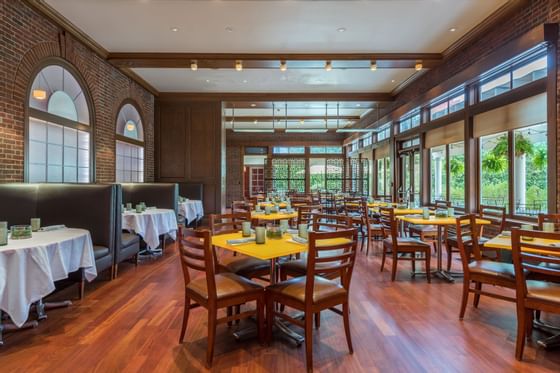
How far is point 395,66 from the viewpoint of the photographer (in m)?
6.37

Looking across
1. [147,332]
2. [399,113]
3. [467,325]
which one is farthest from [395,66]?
[147,332]

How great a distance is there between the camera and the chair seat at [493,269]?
2.68 meters

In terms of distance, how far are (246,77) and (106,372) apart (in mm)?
6456

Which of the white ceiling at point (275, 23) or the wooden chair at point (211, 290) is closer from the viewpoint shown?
the wooden chair at point (211, 290)

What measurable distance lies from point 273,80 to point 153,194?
3.79m

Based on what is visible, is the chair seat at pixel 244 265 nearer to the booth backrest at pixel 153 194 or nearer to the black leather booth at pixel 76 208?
the black leather booth at pixel 76 208

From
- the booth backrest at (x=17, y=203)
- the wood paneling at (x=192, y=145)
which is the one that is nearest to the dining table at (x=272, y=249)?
the booth backrest at (x=17, y=203)

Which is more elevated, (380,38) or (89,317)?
(380,38)

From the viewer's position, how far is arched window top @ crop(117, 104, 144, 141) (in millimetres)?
7159

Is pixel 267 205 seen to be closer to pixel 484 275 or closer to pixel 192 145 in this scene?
pixel 484 275

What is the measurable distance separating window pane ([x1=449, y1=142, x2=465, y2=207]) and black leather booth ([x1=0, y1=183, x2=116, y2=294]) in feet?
20.3

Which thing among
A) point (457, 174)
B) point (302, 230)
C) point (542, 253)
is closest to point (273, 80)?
point (457, 174)

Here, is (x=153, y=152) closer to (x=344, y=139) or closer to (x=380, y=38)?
(x=380, y=38)

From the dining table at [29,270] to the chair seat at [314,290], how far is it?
1.89m
